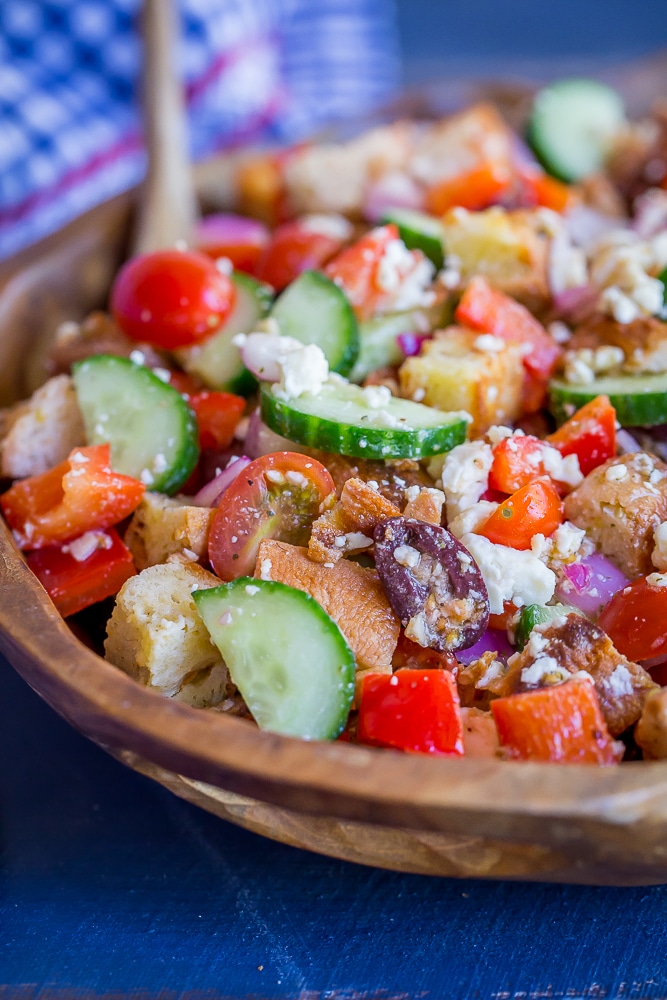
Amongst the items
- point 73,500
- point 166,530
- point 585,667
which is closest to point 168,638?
point 166,530

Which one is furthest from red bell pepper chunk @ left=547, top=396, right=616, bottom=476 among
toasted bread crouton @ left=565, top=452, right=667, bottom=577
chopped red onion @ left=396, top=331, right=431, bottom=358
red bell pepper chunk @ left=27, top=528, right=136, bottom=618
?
red bell pepper chunk @ left=27, top=528, right=136, bottom=618

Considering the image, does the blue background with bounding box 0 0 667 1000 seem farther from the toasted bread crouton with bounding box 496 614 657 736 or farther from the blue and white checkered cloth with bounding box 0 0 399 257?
the blue and white checkered cloth with bounding box 0 0 399 257

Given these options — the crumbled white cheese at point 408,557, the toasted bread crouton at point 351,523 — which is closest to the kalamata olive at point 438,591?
the crumbled white cheese at point 408,557

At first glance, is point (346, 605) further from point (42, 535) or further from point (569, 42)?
point (569, 42)

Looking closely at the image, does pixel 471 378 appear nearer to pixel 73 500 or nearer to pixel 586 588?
pixel 586 588

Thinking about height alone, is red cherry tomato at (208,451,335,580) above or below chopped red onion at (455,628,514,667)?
above

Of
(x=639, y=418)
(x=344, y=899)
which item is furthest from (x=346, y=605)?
(x=639, y=418)
